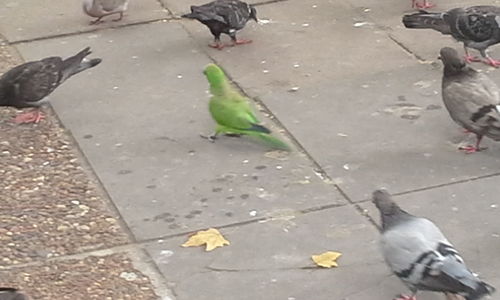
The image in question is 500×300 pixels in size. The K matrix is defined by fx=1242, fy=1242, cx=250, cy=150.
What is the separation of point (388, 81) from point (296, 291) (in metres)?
2.93

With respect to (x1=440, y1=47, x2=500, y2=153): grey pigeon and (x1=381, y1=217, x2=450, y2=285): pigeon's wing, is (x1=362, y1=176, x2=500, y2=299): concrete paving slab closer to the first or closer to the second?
(x1=440, y1=47, x2=500, y2=153): grey pigeon

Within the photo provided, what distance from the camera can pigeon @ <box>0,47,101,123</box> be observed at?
8.34m

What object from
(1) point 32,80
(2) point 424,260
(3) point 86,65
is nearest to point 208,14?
(3) point 86,65

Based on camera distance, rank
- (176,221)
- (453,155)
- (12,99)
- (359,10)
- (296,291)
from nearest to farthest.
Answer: (296,291)
(176,221)
(453,155)
(12,99)
(359,10)

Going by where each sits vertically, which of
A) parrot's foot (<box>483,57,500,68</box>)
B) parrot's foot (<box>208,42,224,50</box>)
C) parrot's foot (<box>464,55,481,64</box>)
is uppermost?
parrot's foot (<box>483,57,500,68</box>)

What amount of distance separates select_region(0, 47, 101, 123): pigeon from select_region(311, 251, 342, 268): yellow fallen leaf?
8.97ft

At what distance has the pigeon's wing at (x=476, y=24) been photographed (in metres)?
8.87

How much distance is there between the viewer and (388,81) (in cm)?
873

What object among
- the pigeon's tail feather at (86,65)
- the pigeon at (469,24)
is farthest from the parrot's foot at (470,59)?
the pigeon's tail feather at (86,65)

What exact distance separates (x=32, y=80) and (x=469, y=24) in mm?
3103

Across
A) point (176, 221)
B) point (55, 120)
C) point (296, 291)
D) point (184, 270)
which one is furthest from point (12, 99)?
point (296, 291)

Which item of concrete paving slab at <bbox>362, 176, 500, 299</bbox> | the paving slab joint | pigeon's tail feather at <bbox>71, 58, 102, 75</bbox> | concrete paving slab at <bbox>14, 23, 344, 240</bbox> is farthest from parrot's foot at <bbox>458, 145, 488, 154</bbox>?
the paving slab joint

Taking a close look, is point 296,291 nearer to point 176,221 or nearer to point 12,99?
point 176,221

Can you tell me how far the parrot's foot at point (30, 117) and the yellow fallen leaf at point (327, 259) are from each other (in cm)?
273
